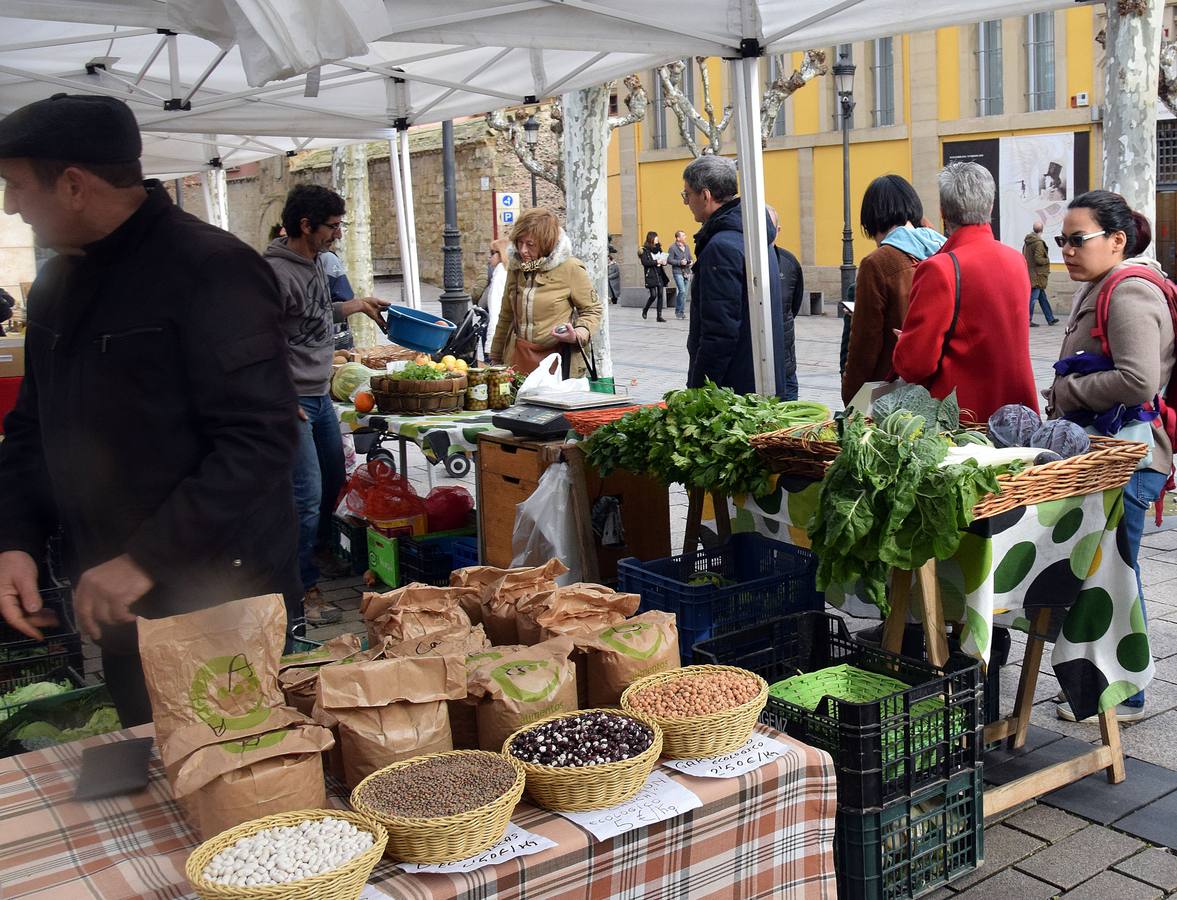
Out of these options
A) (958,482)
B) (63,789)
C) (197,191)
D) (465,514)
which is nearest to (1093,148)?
(465,514)

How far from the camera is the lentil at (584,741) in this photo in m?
2.11

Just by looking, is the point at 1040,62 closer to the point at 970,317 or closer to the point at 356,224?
the point at 356,224

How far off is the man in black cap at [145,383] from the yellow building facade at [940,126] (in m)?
20.2

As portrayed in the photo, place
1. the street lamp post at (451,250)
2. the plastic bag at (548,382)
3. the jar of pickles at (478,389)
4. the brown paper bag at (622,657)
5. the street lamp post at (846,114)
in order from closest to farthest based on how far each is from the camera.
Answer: the brown paper bag at (622,657), the plastic bag at (548,382), the jar of pickles at (478,389), the street lamp post at (451,250), the street lamp post at (846,114)

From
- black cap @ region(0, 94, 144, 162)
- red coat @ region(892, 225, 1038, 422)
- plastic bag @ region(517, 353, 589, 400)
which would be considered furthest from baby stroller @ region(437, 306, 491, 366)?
black cap @ region(0, 94, 144, 162)

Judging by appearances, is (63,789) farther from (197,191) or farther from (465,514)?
(197,191)

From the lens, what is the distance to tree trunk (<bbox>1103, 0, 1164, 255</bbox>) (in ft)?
27.2

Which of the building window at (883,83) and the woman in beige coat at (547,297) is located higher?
the building window at (883,83)

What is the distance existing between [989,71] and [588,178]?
16.2 meters

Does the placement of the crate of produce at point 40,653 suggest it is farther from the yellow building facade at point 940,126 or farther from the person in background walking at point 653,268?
the person in background walking at point 653,268

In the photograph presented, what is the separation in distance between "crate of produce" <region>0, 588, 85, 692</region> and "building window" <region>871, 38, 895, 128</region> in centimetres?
2520

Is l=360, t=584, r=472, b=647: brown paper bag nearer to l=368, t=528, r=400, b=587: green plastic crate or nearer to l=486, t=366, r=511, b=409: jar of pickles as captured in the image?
l=368, t=528, r=400, b=587: green plastic crate

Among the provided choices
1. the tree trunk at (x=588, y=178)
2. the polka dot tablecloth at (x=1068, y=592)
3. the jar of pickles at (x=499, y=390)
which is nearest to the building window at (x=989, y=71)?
the tree trunk at (x=588, y=178)

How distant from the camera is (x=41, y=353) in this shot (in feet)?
7.97
